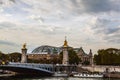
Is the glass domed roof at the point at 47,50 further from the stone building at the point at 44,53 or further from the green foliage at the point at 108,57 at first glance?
the green foliage at the point at 108,57

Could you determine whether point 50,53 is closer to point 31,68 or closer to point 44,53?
point 44,53

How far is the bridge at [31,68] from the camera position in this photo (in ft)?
228

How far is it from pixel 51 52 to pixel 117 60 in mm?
83283

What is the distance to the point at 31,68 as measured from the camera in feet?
243

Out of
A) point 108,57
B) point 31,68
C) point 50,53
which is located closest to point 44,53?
point 50,53

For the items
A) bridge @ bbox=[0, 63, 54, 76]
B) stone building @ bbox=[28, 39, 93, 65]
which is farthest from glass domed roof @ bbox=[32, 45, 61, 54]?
bridge @ bbox=[0, 63, 54, 76]

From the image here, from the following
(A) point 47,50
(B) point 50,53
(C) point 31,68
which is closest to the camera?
(C) point 31,68

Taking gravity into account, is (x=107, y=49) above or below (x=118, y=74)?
above

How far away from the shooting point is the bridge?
228 ft

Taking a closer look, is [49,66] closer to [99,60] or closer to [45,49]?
[99,60]

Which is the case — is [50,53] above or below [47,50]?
below

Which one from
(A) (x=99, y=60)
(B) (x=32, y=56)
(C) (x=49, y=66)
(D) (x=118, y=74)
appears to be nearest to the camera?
(D) (x=118, y=74)

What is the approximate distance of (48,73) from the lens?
83.2m

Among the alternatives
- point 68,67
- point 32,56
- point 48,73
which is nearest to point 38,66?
point 48,73
